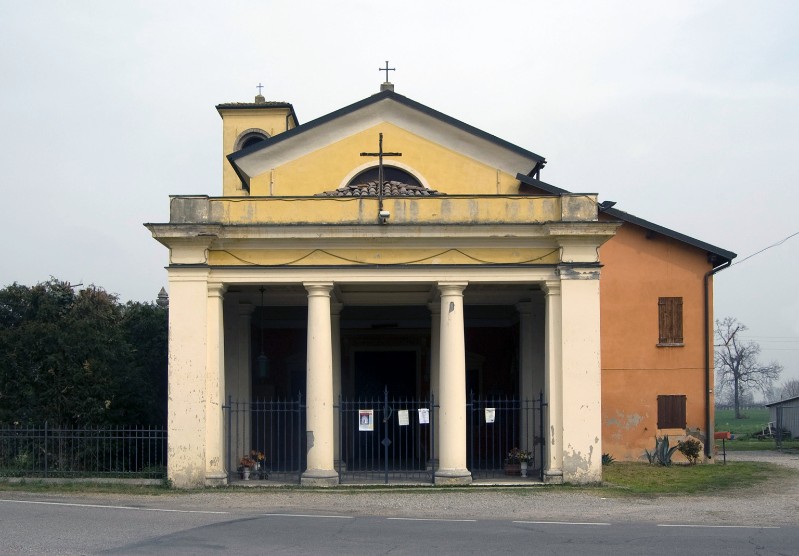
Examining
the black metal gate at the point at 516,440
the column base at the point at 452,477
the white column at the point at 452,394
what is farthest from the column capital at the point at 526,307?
the column base at the point at 452,477

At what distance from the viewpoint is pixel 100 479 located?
1905 cm

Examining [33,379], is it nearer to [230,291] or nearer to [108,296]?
[230,291]

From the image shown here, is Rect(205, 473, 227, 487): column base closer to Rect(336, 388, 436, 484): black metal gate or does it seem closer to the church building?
the church building

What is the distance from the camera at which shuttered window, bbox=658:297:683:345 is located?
23625mm

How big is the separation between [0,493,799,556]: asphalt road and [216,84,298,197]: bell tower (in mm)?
20068

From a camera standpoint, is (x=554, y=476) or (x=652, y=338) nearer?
(x=554, y=476)

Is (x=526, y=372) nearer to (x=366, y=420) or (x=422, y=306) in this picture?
(x=422, y=306)

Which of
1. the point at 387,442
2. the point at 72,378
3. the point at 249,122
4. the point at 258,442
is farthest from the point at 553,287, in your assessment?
the point at 249,122

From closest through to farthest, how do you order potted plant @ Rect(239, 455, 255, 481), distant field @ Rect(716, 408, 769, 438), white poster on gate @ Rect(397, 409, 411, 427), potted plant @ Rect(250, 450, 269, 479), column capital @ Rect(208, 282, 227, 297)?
column capital @ Rect(208, 282, 227, 297) < white poster on gate @ Rect(397, 409, 411, 427) < potted plant @ Rect(239, 455, 255, 481) < potted plant @ Rect(250, 450, 269, 479) < distant field @ Rect(716, 408, 769, 438)

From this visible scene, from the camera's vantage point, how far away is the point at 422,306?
25109 mm

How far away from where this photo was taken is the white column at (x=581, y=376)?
17.9 metres

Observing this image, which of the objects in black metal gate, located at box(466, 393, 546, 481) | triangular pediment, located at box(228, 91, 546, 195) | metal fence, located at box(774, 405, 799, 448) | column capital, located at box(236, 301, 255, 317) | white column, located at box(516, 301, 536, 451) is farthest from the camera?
metal fence, located at box(774, 405, 799, 448)

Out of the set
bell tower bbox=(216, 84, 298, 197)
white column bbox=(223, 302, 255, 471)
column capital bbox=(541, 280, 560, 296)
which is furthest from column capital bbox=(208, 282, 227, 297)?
bell tower bbox=(216, 84, 298, 197)

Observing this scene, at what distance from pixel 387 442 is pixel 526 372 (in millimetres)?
4541
